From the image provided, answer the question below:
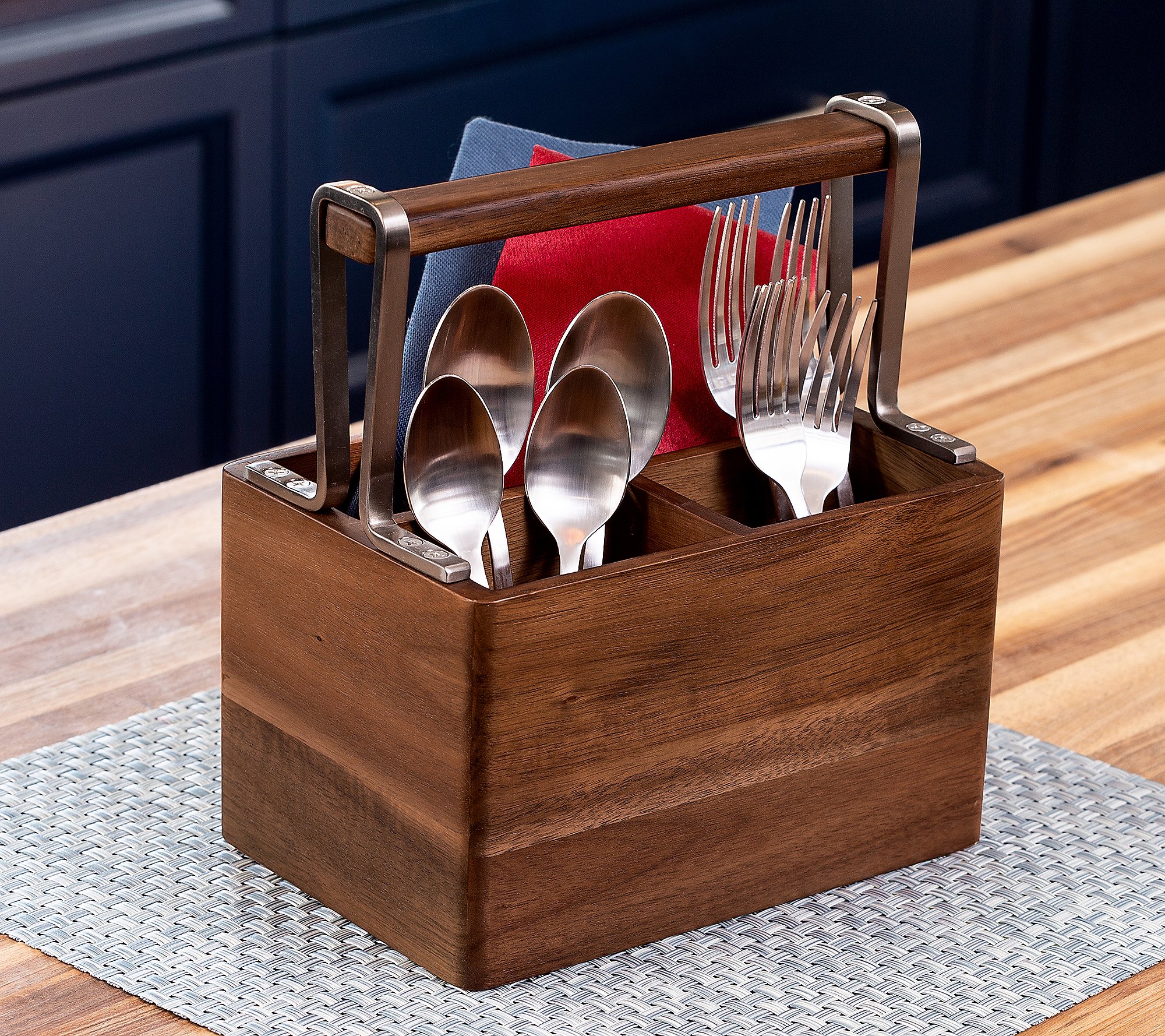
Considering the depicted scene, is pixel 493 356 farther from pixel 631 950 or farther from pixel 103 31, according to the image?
pixel 103 31

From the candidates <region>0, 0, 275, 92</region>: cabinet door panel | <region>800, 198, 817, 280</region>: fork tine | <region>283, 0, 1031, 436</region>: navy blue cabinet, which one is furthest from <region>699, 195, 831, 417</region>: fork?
<region>283, 0, 1031, 436</region>: navy blue cabinet

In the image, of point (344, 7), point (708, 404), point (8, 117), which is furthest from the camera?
point (344, 7)

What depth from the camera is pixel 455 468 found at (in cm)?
84

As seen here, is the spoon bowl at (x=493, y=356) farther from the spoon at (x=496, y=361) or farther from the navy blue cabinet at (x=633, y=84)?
the navy blue cabinet at (x=633, y=84)

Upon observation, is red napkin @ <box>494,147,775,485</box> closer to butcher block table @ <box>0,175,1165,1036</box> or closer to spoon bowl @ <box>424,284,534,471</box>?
spoon bowl @ <box>424,284,534,471</box>

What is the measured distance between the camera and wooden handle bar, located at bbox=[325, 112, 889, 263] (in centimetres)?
78

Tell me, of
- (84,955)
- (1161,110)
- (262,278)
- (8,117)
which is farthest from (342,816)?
(1161,110)

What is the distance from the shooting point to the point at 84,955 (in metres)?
0.82

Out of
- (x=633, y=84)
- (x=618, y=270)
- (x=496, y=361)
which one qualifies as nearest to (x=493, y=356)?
(x=496, y=361)

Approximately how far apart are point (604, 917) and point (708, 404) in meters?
0.32

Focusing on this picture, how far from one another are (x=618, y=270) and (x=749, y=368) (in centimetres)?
18

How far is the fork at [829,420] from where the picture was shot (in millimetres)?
936

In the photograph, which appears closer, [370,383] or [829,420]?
[370,383]

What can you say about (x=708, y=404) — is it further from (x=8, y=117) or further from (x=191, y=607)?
(x=8, y=117)
